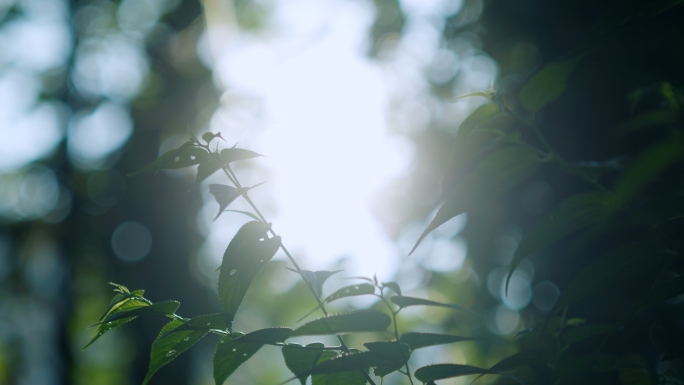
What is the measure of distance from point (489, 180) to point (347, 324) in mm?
350

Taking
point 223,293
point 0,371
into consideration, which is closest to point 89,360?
point 0,371

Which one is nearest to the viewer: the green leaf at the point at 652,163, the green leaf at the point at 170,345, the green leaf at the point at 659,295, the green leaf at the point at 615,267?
the green leaf at the point at 652,163

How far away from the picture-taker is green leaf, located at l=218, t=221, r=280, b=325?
684mm

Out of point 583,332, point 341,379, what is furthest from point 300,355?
point 583,332

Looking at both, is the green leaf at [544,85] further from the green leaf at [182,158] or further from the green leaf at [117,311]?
the green leaf at [117,311]

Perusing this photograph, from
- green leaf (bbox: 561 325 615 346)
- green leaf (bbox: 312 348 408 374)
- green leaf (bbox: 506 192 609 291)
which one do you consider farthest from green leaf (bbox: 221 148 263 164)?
green leaf (bbox: 561 325 615 346)

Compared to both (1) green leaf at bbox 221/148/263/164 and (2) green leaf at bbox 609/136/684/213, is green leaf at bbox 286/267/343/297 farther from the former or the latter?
(2) green leaf at bbox 609/136/684/213

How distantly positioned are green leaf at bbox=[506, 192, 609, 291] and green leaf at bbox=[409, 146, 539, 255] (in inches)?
3.3

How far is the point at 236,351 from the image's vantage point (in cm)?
71

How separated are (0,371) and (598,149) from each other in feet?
61.5

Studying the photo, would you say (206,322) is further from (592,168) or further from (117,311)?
(592,168)

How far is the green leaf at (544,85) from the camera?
2.24ft

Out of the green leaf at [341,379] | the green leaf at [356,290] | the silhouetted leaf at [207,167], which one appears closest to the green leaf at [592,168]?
the green leaf at [356,290]

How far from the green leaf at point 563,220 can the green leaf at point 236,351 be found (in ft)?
1.30
